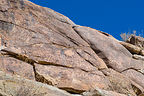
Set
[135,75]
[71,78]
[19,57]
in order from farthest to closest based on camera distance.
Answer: [135,75], [71,78], [19,57]

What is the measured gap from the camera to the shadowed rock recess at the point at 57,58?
522 cm

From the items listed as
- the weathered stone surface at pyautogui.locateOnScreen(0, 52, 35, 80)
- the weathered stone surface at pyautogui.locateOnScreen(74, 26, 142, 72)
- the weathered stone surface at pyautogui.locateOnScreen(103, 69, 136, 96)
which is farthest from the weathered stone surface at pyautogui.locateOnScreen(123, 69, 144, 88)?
the weathered stone surface at pyautogui.locateOnScreen(0, 52, 35, 80)

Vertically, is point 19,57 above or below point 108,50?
below

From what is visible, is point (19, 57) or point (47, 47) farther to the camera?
point (47, 47)

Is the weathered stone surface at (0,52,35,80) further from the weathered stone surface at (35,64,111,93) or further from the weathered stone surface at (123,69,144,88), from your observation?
the weathered stone surface at (123,69,144,88)

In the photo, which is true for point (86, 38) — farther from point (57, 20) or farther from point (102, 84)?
point (102, 84)

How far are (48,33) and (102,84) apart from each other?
6.69ft

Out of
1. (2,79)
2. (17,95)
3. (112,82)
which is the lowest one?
(17,95)

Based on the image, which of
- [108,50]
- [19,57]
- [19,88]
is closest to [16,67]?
[19,57]

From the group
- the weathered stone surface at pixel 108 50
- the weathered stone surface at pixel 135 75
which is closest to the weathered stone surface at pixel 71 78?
the weathered stone surface at pixel 108 50

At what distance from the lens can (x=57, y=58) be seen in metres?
6.10

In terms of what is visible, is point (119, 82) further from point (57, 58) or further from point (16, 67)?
point (16, 67)

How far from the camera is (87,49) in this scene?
23.3 ft

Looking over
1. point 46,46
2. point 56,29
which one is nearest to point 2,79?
point 46,46
